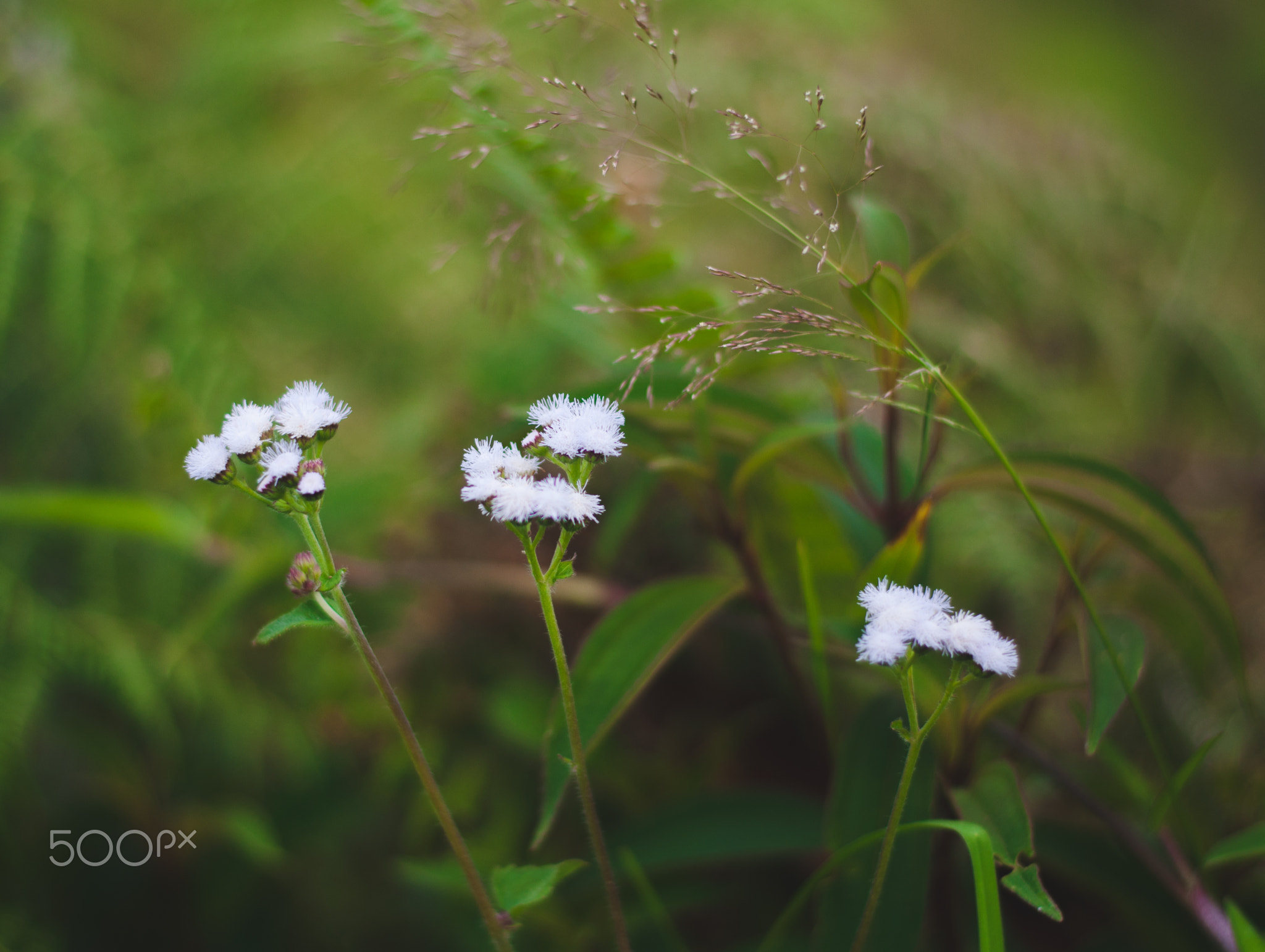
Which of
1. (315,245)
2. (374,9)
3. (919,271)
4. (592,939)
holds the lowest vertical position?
(592,939)

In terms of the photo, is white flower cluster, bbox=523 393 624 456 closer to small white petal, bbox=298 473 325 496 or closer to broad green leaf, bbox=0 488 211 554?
small white petal, bbox=298 473 325 496

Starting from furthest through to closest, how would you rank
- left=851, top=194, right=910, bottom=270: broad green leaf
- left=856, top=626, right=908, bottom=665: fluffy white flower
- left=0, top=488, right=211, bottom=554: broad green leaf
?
1. left=0, top=488, right=211, bottom=554: broad green leaf
2. left=851, top=194, right=910, bottom=270: broad green leaf
3. left=856, top=626, right=908, bottom=665: fluffy white flower

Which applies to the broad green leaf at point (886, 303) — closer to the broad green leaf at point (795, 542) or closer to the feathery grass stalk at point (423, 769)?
the broad green leaf at point (795, 542)

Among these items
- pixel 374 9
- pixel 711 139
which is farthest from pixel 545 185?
pixel 711 139

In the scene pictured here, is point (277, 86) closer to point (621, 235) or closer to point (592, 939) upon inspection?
point (621, 235)

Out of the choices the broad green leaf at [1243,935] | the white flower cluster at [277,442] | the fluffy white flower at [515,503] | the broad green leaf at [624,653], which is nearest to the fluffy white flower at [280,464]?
the white flower cluster at [277,442]

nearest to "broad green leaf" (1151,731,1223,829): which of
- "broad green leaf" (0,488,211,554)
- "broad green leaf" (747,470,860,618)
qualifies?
"broad green leaf" (747,470,860,618)
